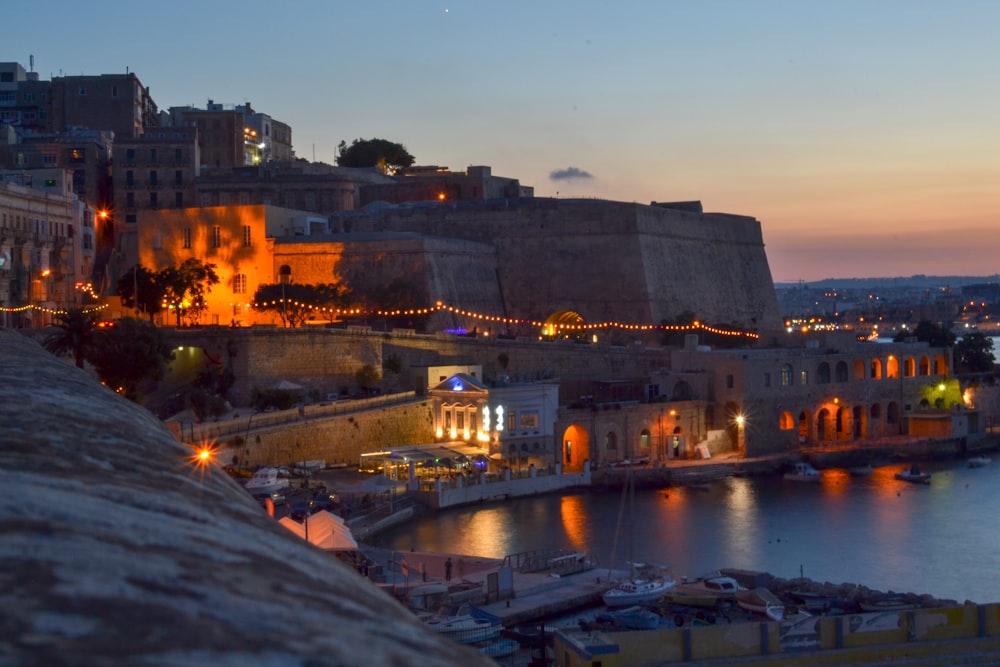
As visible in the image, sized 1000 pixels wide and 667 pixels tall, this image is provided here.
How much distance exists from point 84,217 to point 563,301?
10.5 metres

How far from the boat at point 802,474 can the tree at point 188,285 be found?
11.5 m

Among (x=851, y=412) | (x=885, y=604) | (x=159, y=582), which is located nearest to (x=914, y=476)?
(x=851, y=412)

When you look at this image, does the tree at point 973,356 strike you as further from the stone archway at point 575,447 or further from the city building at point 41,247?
the city building at point 41,247

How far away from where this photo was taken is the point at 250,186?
33281 mm

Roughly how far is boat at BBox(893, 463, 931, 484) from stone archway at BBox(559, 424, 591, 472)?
5.80 meters

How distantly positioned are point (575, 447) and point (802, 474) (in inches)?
163

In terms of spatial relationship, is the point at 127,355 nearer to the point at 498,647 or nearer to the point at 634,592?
the point at 634,592

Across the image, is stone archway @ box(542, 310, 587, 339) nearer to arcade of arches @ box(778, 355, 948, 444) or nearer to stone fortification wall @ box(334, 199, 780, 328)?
stone fortification wall @ box(334, 199, 780, 328)

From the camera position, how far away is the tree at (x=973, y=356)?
32531 millimetres

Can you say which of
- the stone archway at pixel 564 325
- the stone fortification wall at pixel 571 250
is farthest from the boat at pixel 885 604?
the stone archway at pixel 564 325

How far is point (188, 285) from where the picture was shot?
84.3 feet

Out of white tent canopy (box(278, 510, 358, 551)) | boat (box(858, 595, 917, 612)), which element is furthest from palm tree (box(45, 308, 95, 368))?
boat (box(858, 595, 917, 612))

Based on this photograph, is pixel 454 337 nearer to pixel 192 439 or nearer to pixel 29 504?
pixel 192 439

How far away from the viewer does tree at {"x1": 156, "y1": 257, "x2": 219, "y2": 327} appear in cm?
2523
